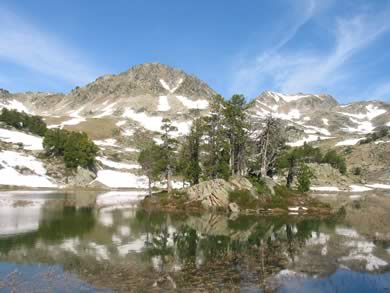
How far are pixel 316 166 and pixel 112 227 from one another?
135733mm

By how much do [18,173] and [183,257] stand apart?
344 feet

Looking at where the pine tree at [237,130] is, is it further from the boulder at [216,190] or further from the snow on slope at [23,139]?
the snow on slope at [23,139]

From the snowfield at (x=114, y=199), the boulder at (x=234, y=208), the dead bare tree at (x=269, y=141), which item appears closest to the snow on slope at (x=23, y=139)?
the snowfield at (x=114, y=199)

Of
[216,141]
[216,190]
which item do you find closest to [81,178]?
[216,141]

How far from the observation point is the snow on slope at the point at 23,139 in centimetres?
15050

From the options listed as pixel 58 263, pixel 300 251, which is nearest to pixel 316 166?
pixel 300 251

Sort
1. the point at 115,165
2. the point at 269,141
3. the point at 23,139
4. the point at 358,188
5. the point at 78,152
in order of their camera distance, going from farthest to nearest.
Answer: the point at 23,139, the point at 115,165, the point at 358,188, the point at 78,152, the point at 269,141

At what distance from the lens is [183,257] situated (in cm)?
2730

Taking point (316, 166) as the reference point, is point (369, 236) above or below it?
below

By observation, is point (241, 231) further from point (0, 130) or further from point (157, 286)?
point (0, 130)

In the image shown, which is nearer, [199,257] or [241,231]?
[199,257]

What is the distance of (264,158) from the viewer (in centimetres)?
7219

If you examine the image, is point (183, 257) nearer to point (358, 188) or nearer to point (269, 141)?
point (269, 141)

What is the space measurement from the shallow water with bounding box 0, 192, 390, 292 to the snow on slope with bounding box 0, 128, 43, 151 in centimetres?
11113
